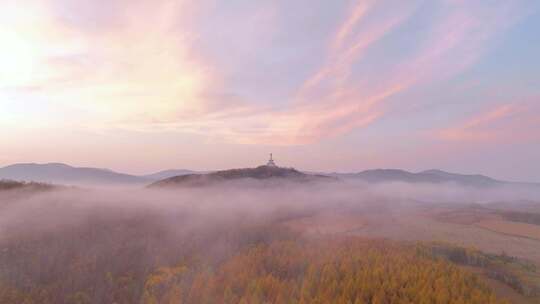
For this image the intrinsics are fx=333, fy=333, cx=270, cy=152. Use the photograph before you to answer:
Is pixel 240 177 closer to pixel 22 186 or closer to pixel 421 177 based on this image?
pixel 22 186

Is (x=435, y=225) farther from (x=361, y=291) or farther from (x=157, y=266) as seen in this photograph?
(x=157, y=266)

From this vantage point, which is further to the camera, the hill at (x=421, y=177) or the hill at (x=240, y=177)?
the hill at (x=421, y=177)

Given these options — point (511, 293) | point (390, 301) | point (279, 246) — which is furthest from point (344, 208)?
point (390, 301)

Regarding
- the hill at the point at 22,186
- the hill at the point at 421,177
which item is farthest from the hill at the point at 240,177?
the hill at the point at 421,177

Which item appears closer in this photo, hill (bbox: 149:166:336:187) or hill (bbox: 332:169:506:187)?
hill (bbox: 149:166:336:187)

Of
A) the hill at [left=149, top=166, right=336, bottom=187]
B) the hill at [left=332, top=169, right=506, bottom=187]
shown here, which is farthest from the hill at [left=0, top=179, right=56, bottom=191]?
the hill at [left=332, top=169, right=506, bottom=187]

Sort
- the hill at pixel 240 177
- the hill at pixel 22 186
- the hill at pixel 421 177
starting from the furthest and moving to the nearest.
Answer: the hill at pixel 421 177
the hill at pixel 240 177
the hill at pixel 22 186

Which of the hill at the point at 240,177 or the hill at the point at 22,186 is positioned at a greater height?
the hill at the point at 240,177

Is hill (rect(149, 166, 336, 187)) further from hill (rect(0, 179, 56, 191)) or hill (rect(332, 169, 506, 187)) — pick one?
hill (rect(332, 169, 506, 187))

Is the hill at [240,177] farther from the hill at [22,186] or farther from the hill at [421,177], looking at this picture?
the hill at [421,177]

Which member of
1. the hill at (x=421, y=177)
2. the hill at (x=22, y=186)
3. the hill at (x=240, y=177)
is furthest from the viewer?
the hill at (x=421, y=177)
